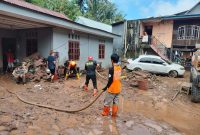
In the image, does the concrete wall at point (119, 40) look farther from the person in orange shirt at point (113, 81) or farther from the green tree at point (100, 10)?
the person in orange shirt at point (113, 81)

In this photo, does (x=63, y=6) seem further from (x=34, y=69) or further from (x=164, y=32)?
(x=34, y=69)

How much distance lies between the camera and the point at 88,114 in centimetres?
651

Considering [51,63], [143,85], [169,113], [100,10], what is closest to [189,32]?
[143,85]

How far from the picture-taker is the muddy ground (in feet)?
17.3

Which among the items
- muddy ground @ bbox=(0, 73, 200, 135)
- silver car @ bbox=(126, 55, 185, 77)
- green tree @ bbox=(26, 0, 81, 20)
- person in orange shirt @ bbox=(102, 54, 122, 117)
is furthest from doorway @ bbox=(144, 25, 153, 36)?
person in orange shirt @ bbox=(102, 54, 122, 117)

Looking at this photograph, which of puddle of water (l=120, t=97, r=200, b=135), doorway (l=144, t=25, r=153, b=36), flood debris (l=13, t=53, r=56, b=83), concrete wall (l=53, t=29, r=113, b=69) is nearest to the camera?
puddle of water (l=120, t=97, r=200, b=135)

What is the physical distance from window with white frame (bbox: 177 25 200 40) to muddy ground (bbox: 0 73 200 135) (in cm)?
1271

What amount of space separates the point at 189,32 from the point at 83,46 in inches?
489

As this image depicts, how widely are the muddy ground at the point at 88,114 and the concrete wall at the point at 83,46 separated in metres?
2.70

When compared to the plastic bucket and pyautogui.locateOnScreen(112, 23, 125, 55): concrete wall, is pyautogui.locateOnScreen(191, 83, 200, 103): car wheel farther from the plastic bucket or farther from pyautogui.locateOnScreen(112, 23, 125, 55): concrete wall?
pyautogui.locateOnScreen(112, 23, 125, 55): concrete wall

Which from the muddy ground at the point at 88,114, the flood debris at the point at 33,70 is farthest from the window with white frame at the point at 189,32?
the flood debris at the point at 33,70

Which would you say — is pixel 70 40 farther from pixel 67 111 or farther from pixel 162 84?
pixel 67 111

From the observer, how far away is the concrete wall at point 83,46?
12.8 metres

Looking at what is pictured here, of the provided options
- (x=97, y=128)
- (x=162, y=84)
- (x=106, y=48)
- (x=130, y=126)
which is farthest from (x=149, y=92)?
(x=106, y=48)
